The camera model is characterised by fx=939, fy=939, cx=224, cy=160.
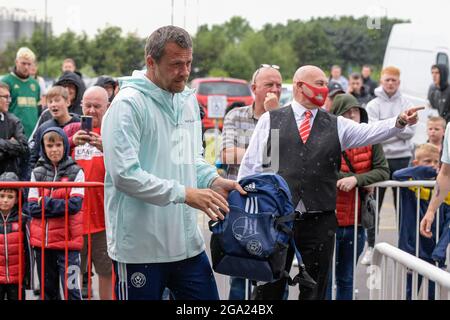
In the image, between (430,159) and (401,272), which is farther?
(430,159)

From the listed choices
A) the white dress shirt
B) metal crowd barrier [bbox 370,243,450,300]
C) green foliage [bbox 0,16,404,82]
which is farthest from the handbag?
green foliage [bbox 0,16,404,82]

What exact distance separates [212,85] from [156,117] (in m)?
22.8

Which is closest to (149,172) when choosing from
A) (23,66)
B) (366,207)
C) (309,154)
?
(309,154)

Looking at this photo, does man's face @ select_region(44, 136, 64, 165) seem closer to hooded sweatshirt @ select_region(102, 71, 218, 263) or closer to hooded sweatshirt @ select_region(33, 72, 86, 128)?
hooded sweatshirt @ select_region(33, 72, 86, 128)

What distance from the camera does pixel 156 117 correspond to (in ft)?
15.2

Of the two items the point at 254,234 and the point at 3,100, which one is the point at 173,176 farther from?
the point at 3,100

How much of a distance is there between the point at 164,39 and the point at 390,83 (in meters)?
6.56

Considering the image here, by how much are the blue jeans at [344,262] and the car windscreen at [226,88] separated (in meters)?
19.5

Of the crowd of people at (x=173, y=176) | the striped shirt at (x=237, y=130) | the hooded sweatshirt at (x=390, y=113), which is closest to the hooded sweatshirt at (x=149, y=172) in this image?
Answer: the crowd of people at (x=173, y=176)

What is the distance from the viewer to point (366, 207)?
300 inches

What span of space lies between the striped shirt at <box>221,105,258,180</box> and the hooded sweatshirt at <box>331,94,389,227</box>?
0.95m

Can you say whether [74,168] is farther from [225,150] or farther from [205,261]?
[205,261]
